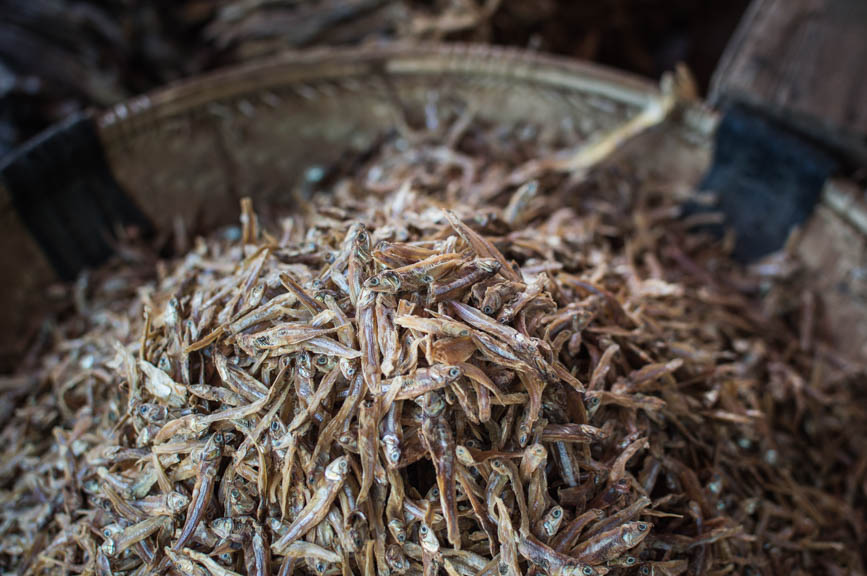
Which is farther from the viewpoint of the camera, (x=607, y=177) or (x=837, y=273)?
(x=607, y=177)

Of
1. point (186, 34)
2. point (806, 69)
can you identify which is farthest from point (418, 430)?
point (186, 34)

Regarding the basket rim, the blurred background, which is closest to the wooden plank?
the basket rim

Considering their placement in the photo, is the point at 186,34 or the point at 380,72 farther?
the point at 186,34

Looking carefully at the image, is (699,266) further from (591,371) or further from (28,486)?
(28,486)

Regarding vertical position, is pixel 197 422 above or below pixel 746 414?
above

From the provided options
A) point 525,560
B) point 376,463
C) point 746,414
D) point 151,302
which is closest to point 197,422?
point 376,463

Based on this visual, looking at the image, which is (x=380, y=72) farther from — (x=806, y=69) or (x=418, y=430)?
(x=418, y=430)

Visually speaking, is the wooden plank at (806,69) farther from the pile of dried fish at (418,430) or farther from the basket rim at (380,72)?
the pile of dried fish at (418,430)
